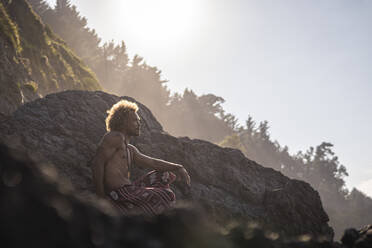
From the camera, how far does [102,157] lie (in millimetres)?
4324

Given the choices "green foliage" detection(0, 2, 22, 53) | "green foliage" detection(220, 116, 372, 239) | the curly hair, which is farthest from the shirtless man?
"green foliage" detection(220, 116, 372, 239)

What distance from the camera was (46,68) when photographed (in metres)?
14.5

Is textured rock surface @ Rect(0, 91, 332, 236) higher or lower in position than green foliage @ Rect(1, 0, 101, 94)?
lower

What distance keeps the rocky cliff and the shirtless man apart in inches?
205

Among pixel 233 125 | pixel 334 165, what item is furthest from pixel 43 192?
pixel 334 165

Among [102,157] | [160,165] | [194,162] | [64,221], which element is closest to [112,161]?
[102,157]

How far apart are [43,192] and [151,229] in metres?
0.53

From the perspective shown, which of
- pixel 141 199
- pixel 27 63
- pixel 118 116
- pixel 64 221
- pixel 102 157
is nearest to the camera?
pixel 64 221

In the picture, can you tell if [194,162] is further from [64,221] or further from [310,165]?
[310,165]

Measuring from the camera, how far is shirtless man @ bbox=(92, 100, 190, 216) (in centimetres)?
421

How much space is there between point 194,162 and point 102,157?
414 cm

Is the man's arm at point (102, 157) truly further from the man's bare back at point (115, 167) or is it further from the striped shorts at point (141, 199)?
the striped shorts at point (141, 199)

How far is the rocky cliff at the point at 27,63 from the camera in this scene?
909 centimetres

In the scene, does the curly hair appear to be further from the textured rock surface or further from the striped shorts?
the textured rock surface
